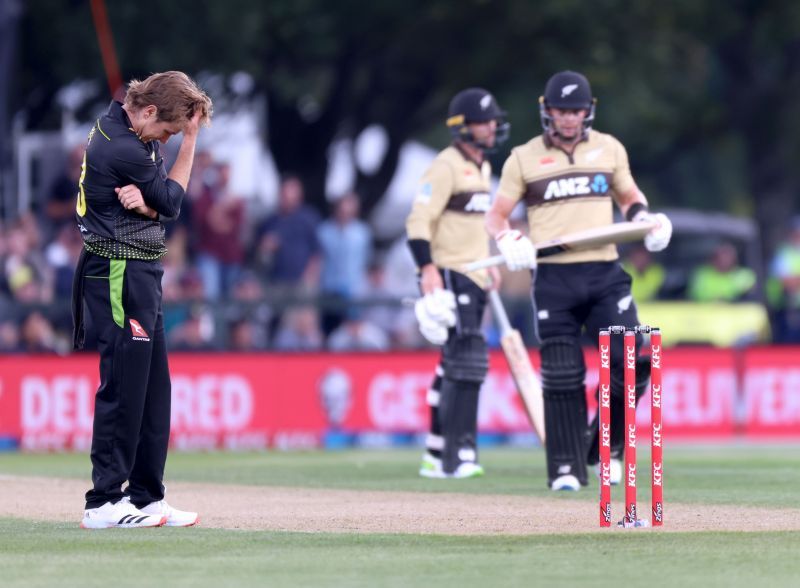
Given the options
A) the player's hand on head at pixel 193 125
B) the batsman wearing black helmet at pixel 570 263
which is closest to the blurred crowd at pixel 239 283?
the batsman wearing black helmet at pixel 570 263

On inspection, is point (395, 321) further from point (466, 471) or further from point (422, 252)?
point (422, 252)

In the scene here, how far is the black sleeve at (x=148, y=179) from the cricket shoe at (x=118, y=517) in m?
1.47

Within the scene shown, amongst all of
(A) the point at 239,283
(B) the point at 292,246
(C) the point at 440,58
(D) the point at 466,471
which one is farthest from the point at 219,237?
(D) the point at 466,471

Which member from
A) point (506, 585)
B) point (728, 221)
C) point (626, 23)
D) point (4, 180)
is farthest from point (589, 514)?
point (728, 221)

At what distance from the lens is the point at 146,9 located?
2320 centimetres

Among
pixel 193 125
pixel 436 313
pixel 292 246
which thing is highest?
pixel 292 246

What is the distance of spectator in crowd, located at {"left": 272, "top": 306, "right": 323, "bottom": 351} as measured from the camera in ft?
66.1

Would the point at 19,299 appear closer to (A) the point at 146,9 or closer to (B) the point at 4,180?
(B) the point at 4,180

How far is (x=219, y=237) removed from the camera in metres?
21.3

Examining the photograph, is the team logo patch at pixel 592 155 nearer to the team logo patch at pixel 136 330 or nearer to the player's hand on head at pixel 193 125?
the player's hand on head at pixel 193 125

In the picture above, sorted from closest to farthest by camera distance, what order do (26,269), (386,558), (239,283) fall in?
(386,558) → (26,269) → (239,283)

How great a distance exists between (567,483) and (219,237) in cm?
1074

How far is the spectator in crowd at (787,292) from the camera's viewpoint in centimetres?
2192

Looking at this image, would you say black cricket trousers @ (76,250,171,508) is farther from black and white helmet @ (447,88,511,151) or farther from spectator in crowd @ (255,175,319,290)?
spectator in crowd @ (255,175,319,290)
